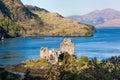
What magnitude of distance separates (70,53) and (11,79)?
95374 millimetres

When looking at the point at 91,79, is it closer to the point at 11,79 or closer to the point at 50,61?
the point at 11,79

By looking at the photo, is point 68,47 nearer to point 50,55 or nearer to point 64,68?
point 50,55

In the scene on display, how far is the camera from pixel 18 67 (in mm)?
157875

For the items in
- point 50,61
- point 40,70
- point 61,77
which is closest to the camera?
point 61,77

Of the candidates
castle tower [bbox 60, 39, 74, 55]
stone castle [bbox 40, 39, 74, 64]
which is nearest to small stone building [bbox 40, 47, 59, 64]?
stone castle [bbox 40, 39, 74, 64]

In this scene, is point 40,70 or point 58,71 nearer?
point 58,71

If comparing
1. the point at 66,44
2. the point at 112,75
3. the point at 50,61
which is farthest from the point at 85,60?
the point at 112,75

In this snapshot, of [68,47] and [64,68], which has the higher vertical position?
[64,68]

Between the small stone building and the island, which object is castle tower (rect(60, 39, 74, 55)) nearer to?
the island

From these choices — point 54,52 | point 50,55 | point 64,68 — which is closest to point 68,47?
point 54,52

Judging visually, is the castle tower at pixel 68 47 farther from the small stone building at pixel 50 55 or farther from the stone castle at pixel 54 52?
the small stone building at pixel 50 55

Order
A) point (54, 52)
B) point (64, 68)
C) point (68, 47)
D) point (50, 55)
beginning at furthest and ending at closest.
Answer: point (68, 47) → point (54, 52) → point (50, 55) → point (64, 68)

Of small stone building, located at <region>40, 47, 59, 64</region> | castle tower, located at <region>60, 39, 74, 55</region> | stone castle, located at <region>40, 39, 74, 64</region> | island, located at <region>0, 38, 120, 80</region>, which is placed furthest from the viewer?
castle tower, located at <region>60, 39, 74, 55</region>

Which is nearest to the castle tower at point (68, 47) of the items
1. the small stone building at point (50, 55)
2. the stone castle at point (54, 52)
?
the stone castle at point (54, 52)
